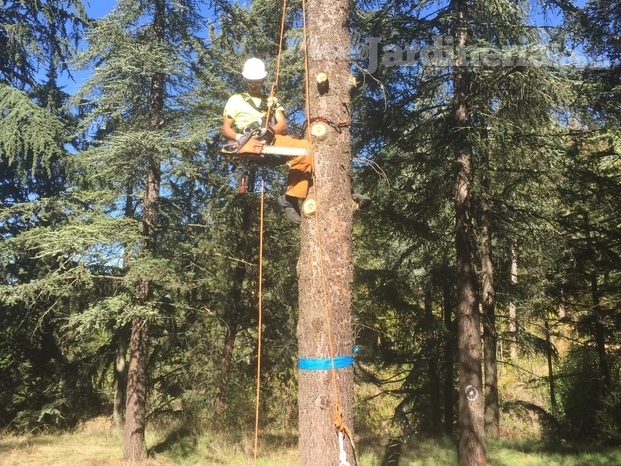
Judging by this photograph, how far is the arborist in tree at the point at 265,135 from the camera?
440 cm

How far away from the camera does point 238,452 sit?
12336 mm

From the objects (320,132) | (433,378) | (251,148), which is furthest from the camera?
(433,378)

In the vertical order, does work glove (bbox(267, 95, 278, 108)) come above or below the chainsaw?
above

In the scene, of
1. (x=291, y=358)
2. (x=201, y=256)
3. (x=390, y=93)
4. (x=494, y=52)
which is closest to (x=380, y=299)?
(x=291, y=358)

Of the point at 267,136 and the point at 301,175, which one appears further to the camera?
the point at 267,136

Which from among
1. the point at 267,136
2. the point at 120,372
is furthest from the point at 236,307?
the point at 267,136

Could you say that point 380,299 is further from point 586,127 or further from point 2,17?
point 2,17

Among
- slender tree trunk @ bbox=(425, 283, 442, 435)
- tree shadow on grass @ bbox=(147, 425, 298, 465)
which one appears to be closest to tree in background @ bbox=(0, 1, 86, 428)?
tree shadow on grass @ bbox=(147, 425, 298, 465)

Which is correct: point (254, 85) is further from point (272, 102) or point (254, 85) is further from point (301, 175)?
point (301, 175)

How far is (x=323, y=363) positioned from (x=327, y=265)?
71 cm

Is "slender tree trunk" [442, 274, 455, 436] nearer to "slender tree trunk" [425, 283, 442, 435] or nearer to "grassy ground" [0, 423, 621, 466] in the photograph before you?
"slender tree trunk" [425, 283, 442, 435]

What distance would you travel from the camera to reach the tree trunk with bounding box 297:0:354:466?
12.9 ft

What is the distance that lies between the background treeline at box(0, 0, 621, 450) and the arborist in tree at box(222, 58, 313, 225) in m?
2.72

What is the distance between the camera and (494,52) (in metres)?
7.30
